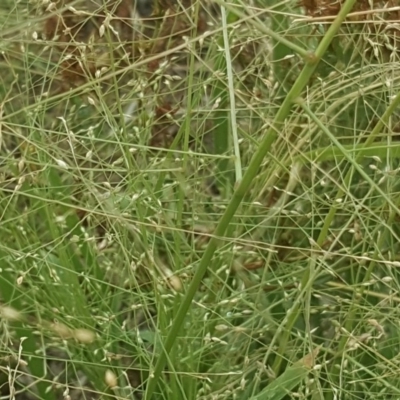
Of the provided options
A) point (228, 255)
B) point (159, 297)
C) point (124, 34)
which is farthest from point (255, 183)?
point (124, 34)

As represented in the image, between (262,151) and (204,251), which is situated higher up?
(262,151)

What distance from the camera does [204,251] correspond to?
918 millimetres

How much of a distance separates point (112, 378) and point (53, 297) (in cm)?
18

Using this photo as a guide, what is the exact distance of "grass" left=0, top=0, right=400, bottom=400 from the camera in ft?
3.10

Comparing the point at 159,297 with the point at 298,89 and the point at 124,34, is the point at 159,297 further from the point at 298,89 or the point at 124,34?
the point at 124,34

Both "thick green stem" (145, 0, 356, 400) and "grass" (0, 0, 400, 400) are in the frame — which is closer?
"thick green stem" (145, 0, 356, 400)

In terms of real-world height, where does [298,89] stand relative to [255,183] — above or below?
above

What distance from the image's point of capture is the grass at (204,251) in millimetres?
946

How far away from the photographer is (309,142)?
3.40 ft

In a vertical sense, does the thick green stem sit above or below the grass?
above

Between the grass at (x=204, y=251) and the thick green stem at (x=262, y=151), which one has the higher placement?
the thick green stem at (x=262, y=151)

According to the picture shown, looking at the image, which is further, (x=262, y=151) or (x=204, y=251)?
(x=204, y=251)

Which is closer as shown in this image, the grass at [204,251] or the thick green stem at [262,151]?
the thick green stem at [262,151]

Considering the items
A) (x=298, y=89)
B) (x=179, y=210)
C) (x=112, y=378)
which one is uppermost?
(x=298, y=89)
